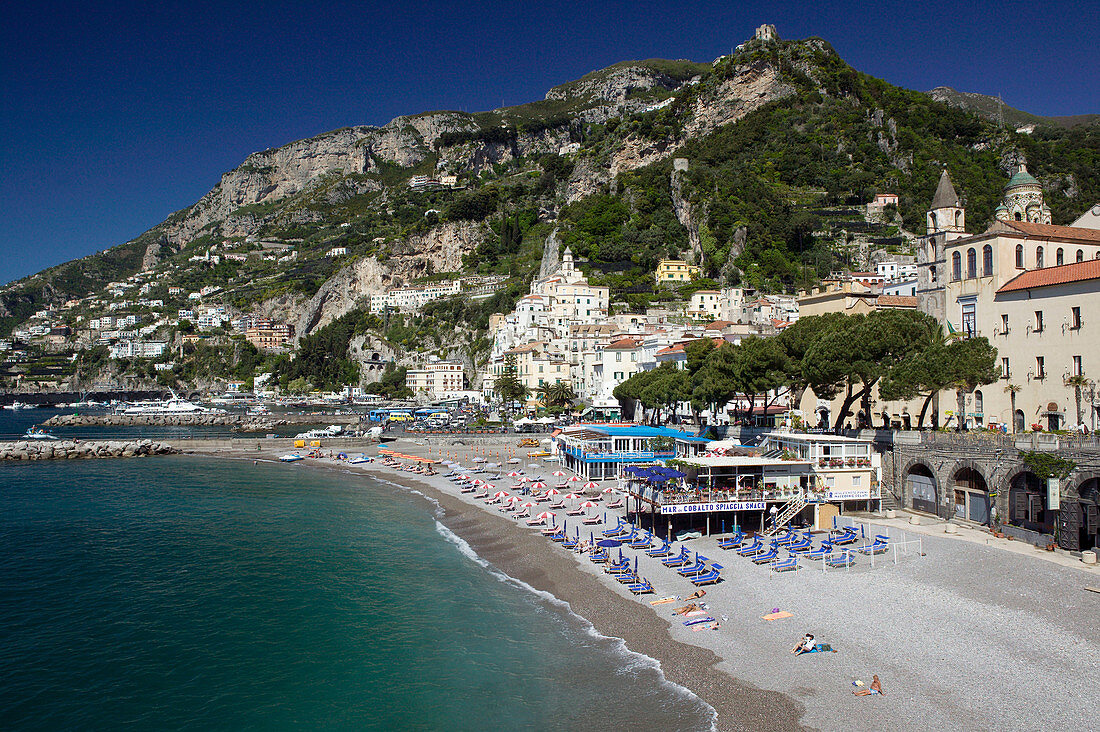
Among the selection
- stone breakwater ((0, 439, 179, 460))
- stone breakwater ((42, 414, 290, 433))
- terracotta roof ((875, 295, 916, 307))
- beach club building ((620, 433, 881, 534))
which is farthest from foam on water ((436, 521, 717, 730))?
stone breakwater ((42, 414, 290, 433))

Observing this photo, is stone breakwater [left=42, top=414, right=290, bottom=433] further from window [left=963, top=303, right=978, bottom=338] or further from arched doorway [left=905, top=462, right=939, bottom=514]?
window [left=963, top=303, right=978, bottom=338]

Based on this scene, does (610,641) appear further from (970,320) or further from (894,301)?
(894,301)

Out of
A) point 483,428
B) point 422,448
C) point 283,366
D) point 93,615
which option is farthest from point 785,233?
point 283,366

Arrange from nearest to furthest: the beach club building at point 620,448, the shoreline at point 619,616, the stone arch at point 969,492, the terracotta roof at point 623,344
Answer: the shoreline at point 619,616
the stone arch at point 969,492
the beach club building at point 620,448
the terracotta roof at point 623,344

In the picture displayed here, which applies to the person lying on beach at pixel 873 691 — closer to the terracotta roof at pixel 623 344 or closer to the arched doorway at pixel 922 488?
the arched doorway at pixel 922 488

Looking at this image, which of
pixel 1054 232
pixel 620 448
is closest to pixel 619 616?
pixel 620 448

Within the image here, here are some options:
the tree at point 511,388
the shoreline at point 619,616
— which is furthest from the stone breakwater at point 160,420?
the shoreline at point 619,616
